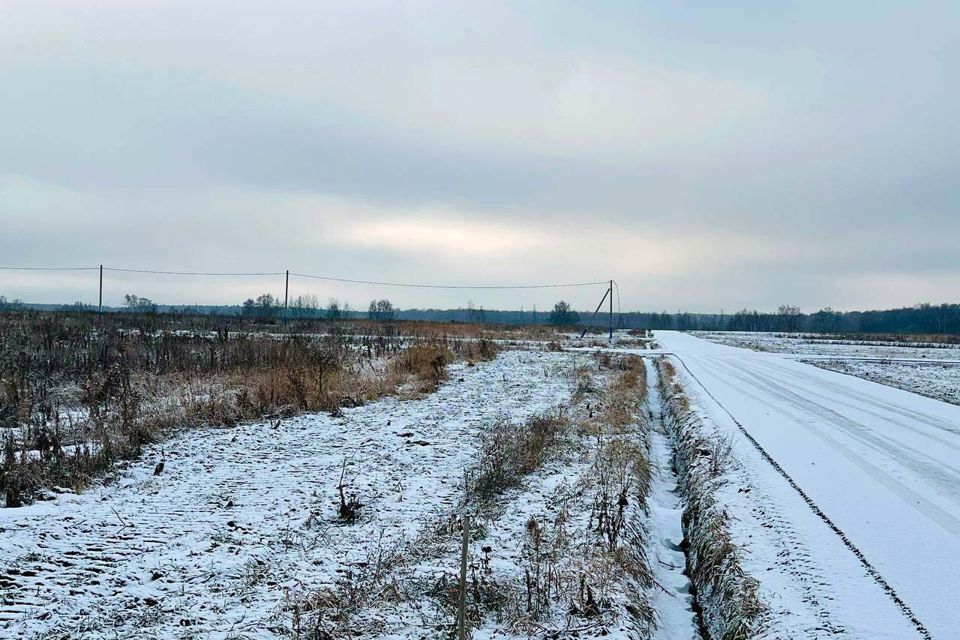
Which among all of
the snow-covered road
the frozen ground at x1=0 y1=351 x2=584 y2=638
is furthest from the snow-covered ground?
the frozen ground at x1=0 y1=351 x2=584 y2=638

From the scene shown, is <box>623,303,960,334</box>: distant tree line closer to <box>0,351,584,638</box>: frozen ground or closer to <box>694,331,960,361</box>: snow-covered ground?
<box>694,331,960,361</box>: snow-covered ground

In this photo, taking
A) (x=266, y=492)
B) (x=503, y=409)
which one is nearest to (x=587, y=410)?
(x=503, y=409)

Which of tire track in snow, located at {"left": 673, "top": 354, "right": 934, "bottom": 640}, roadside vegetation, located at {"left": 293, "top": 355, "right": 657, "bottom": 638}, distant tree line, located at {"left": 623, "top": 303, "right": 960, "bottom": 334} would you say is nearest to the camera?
tire track in snow, located at {"left": 673, "top": 354, "right": 934, "bottom": 640}

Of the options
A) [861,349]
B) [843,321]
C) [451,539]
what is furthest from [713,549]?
[843,321]

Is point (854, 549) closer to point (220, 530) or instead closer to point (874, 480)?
point (874, 480)

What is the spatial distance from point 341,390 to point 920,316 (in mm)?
178265

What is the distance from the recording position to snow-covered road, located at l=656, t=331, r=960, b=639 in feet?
13.5

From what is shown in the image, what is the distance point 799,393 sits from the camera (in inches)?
550

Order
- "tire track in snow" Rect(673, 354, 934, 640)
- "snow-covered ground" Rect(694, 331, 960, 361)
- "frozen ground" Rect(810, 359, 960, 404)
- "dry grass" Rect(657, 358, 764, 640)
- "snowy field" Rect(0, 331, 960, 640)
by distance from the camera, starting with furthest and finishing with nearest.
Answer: "snow-covered ground" Rect(694, 331, 960, 361) → "frozen ground" Rect(810, 359, 960, 404) → "dry grass" Rect(657, 358, 764, 640) → "snowy field" Rect(0, 331, 960, 640) → "tire track in snow" Rect(673, 354, 934, 640)

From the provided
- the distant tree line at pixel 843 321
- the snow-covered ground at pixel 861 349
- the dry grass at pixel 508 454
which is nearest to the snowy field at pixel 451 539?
the dry grass at pixel 508 454

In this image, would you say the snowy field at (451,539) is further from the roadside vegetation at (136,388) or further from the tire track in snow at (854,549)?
the roadside vegetation at (136,388)

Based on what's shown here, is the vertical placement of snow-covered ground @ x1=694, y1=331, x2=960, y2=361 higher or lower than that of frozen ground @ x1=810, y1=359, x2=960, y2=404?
higher

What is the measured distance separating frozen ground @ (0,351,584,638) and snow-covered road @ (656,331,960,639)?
12.5 feet

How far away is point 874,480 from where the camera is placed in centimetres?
655
